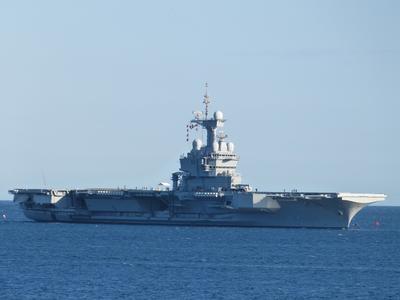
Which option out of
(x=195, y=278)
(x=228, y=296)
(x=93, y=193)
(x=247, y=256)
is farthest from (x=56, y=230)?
(x=228, y=296)

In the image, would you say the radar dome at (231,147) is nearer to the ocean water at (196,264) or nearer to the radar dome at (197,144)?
the radar dome at (197,144)

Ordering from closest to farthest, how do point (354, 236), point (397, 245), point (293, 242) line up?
Result: point (293, 242), point (397, 245), point (354, 236)

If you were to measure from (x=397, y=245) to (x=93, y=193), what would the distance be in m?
23.5

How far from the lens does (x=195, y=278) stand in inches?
2154

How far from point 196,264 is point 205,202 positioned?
1069 inches

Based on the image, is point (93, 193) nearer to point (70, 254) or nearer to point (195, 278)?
point (70, 254)

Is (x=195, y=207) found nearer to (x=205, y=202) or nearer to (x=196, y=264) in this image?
(x=205, y=202)

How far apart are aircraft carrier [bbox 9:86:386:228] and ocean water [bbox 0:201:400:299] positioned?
108 cm

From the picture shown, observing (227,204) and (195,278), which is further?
(227,204)

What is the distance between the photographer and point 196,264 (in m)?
61.4

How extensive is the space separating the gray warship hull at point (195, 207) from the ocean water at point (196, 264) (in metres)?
0.99

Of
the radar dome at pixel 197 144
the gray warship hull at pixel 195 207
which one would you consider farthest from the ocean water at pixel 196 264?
the radar dome at pixel 197 144

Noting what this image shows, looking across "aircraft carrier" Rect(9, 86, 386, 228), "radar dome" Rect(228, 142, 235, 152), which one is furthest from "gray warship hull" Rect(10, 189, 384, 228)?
"radar dome" Rect(228, 142, 235, 152)

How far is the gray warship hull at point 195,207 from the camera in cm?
8592
